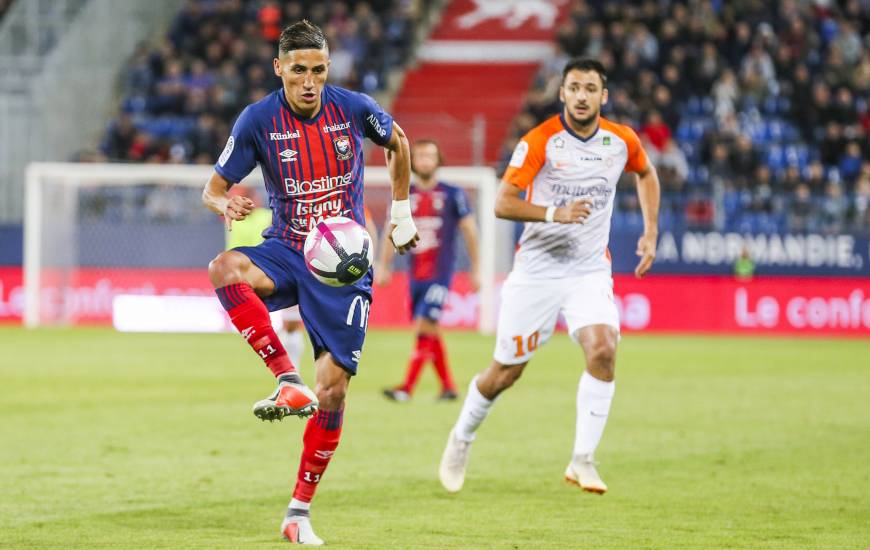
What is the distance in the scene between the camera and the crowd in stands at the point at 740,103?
24.2 metres

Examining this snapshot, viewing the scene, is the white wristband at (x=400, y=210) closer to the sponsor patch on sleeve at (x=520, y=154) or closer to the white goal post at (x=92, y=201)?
the sponsor patch on sleeve at (x=520, y=154)

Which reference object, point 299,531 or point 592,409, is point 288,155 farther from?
point 592,409

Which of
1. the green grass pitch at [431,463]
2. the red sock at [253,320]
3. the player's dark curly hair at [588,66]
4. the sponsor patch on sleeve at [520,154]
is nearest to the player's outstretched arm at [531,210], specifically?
the sponsor patch on sleeve at [520,154]

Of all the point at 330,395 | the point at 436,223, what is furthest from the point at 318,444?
the point at 436,223

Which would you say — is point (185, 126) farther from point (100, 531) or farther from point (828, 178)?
point (100, 531)

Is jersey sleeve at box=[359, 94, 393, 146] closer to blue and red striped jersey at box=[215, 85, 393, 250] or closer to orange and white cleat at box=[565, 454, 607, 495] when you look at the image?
blue and red striped jersey at box=[215, 85, 393, 250]

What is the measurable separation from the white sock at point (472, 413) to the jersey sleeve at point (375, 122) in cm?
198

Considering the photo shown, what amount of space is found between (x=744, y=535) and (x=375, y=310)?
57.3 feet

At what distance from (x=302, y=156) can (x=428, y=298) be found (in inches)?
283

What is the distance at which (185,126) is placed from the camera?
28.4 meters

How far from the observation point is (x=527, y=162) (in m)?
8.20

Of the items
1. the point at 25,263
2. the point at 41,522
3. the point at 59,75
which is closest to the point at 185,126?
the point at 59,75

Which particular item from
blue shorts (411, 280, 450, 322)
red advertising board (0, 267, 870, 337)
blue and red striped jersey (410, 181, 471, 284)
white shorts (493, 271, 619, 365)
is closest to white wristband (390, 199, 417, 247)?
white shorts (493, 271, 619, 365)

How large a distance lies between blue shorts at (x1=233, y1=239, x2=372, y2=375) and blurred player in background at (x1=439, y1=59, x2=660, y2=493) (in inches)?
59.1
